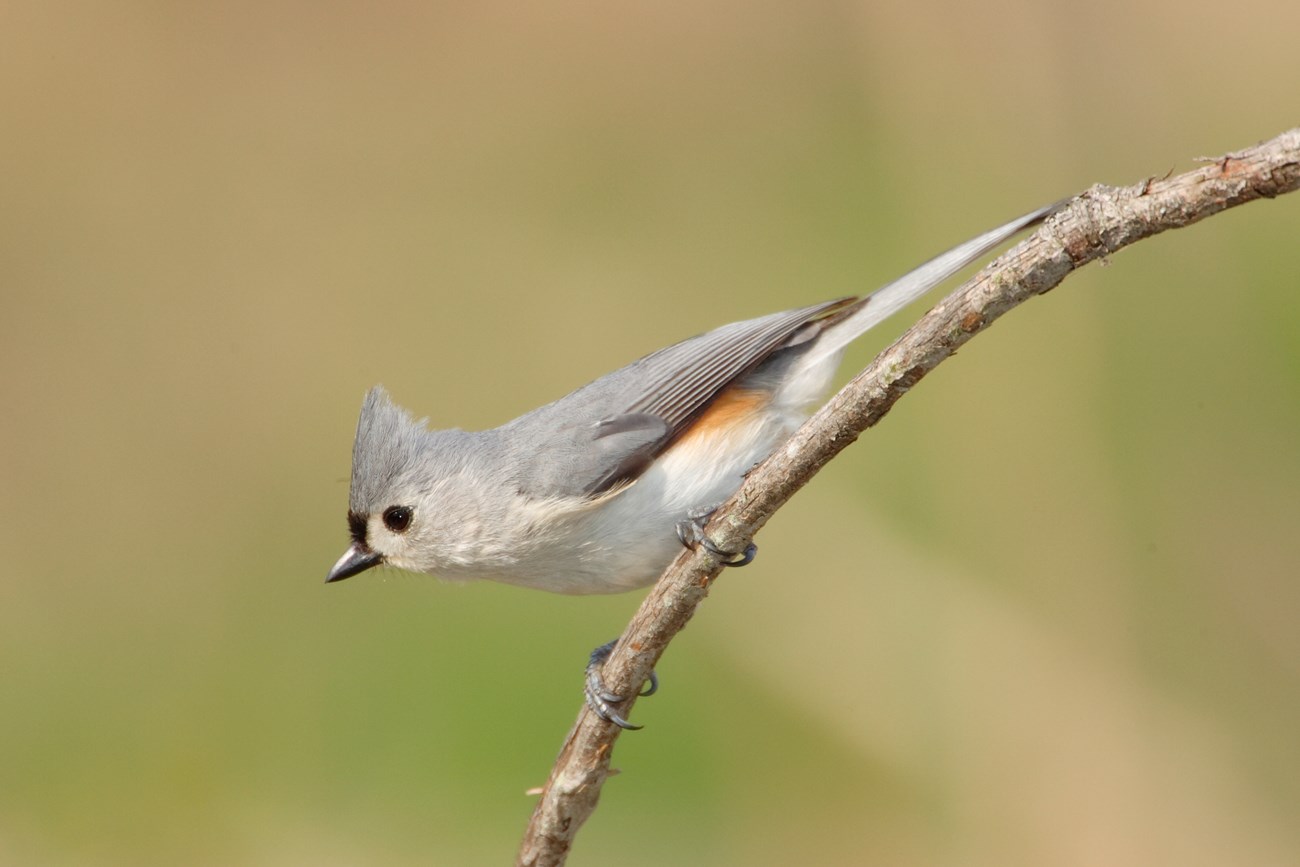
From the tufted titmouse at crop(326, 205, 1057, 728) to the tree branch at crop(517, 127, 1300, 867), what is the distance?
0.41m

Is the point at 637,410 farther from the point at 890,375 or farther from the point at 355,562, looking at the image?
the point at 890,375

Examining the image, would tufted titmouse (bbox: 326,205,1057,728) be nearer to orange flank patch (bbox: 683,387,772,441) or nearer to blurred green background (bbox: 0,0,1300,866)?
orange flank patch (bbox: 683,387,772,441)

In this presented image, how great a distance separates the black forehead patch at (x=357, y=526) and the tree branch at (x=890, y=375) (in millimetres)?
801

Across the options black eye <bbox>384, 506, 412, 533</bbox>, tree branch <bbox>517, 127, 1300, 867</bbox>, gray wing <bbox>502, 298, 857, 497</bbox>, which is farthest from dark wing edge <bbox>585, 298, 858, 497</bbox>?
tree branch <bbox>517, 127, 1300, 867</bbox>

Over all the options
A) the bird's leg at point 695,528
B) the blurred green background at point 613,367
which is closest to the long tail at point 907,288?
the bird's leg at point 695,528

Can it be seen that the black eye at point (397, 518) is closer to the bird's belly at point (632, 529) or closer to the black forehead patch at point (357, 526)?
the black forehead patch at point (357, 526)

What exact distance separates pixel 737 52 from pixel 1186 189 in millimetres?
3397

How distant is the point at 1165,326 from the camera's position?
3.59m

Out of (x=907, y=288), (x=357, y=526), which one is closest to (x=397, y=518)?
(x=357, y=526)

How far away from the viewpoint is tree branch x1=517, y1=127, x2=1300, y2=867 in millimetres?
1257

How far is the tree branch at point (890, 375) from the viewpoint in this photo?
1257 mm

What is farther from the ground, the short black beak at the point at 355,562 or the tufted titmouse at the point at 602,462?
the tufted titmouse at the point at 602,462

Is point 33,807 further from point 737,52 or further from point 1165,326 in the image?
point 1165,326

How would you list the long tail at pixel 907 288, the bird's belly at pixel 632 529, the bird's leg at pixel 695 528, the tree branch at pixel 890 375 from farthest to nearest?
the bird's belly at pixel 632 529 → the bird's leg at pixel 695 528 → the long tail at pixel 907 288 → the tree branch at pixel 890 375
